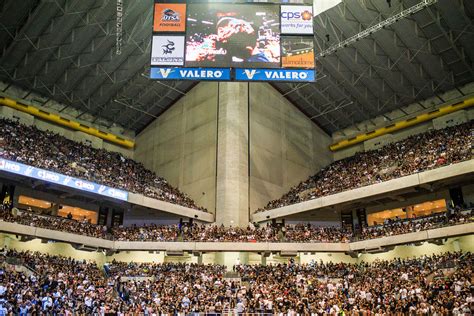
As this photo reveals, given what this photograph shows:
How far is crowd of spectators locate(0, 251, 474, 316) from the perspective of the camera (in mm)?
24938

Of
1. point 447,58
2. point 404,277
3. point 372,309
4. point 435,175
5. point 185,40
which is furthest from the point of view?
point 447,58

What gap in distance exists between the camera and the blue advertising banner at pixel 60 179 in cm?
3406

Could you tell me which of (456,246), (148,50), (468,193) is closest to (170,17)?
(148,50)

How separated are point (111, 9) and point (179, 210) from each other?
19930 millimetres

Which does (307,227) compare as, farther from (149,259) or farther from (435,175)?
(149,259)

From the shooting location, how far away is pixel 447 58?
4150 centimetres

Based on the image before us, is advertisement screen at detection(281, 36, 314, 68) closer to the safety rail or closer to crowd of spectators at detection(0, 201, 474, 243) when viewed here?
crowd of spectators at detection(0, 201, 474, 243)

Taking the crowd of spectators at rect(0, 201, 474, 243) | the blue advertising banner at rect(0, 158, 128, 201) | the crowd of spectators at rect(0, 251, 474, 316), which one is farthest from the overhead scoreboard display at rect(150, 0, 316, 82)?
the crowd of spectators at rect(0, 201, 474, 243)

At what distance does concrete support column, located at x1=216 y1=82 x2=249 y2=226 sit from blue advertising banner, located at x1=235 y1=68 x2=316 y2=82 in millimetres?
25271

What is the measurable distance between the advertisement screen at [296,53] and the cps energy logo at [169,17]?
5.10 m

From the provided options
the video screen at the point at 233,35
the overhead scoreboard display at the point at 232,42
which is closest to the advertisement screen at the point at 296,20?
the overhead scoreboard display at the point at 232,42

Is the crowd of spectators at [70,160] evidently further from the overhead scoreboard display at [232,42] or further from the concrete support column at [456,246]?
the concrete support column at [456,246]

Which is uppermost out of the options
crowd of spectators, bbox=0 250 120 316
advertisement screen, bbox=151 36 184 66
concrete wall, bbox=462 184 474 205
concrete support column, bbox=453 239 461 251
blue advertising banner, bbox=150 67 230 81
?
advertisement screen, bbox=151 36 184 66

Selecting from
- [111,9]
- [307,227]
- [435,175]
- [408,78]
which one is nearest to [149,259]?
[307,227]
